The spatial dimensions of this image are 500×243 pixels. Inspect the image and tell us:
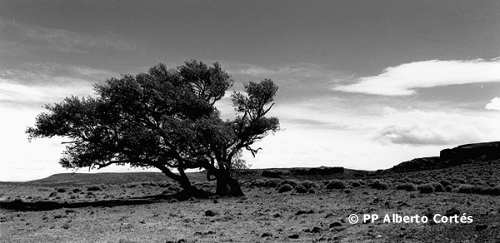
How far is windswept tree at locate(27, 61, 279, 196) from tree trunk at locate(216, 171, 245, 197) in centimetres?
8

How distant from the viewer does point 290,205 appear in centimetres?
2822

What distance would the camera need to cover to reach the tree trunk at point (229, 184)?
124 feet

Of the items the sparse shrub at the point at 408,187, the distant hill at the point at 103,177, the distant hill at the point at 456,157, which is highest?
the distant hill at the point at 456,157

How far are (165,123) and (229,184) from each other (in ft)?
24.8

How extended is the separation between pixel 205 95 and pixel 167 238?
2202cm

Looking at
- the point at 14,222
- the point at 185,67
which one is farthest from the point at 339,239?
the point at 185,67

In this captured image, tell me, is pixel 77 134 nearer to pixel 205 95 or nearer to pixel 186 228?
pixel 205 95

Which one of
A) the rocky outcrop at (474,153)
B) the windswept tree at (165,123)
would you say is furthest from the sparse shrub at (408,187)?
the rocky outcrop at (474,153)

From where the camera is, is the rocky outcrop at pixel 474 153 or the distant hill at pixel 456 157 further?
the rocky outcrop at pixel 474 153

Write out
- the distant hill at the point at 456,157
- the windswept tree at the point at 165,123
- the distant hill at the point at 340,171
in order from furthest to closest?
the distant hill at the point at 456,157, the distant hill at the point at 340,171, the windswept tree at the point at 165,123

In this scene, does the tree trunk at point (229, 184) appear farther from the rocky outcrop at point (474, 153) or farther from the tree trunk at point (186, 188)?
the rocky outcrop at point (474, 153)


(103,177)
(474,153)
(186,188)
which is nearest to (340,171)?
(474,153)

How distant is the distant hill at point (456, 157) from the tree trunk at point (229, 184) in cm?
5742

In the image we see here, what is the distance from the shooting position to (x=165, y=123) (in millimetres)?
34844
